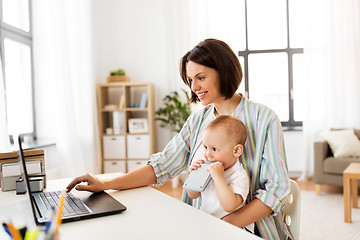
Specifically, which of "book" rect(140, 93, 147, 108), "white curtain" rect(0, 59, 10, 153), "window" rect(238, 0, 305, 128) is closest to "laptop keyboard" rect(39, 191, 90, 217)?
"white curtain" rect(0, 59, 10, 153)

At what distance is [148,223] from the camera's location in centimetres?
108

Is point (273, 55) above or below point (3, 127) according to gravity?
above

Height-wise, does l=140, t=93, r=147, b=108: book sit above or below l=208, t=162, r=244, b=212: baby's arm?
above

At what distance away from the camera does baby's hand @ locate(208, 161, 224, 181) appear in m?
1.26

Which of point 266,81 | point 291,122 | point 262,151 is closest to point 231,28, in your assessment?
point 266,81

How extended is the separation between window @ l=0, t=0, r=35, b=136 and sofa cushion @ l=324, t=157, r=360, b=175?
3.31 metres

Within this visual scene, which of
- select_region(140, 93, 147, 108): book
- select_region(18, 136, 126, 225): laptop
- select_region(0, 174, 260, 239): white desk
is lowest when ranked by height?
select_region(0, 174, 260, 239): white desk

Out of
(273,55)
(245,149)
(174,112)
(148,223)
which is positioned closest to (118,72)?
(174,112)

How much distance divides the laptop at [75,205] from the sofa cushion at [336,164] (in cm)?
352

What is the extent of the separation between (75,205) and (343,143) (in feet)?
13.0

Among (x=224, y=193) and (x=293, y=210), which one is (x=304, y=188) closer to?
(x=293, y=210)

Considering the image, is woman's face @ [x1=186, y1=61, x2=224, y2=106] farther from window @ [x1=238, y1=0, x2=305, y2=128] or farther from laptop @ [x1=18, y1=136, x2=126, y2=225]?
window @ [x1=238, y1=0, x2=305, y2=128]

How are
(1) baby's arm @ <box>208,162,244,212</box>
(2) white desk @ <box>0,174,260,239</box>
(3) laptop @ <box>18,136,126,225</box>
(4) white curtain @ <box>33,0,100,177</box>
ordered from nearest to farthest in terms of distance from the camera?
(2) white desk @ <box>0,174,260,239</box>
(3) laptop @ <box>18,136,126,225</box>
(1) baby's arm @ <box>208,162,244,212</box>
(4) white curtain @ <box>33,0,100,177</box>

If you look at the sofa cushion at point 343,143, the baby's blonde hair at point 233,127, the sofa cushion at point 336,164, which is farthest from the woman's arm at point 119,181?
the sofa cushion at point 343,143
